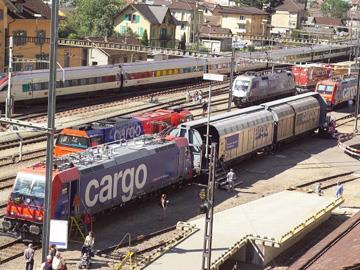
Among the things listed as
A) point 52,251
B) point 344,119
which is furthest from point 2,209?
point 344,119

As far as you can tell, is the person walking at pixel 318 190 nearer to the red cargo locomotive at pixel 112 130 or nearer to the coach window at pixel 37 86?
the red cargo locomotive at pixel 112 130

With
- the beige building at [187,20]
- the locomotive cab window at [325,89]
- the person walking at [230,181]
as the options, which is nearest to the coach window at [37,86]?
the person walking at [230,181]

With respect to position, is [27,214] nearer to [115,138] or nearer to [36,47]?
[115,138]

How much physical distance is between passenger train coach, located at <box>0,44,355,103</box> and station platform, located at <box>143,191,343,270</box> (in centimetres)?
2548

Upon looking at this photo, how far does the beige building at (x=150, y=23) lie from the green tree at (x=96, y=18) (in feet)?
6.80

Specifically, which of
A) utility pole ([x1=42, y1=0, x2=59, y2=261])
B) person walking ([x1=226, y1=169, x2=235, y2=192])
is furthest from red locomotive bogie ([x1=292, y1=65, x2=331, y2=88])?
utility pole ([x1=42, y1=0, x2=59, y2=261])

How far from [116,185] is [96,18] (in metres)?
84.3

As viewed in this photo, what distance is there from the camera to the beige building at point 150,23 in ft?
357

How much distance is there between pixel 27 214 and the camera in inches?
1009

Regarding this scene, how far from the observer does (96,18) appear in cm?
11012

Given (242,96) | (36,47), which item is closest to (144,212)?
(242,96)

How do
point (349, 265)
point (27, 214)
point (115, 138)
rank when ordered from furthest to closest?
point (115, 138) < point (27, 214) < point (349, 265)

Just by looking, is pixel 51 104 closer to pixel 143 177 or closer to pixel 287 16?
pixel 143 177

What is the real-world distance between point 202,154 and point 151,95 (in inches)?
1118
